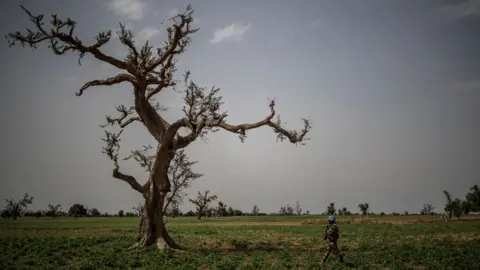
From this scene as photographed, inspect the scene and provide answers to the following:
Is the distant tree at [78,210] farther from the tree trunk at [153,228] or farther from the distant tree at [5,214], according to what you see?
the tree trunk at [153,228]

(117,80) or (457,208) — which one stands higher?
(117,80)

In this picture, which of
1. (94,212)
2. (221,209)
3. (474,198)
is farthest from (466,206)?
(94,212)

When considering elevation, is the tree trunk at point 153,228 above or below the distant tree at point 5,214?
above

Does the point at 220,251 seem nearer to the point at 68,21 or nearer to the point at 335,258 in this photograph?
the point at 335,258

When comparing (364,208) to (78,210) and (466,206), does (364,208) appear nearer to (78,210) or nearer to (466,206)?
(466,206)

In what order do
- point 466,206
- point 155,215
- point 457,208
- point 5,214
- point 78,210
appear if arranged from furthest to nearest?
point 78,210
point 5,214
point 466,206
point 457,208
point 155,215

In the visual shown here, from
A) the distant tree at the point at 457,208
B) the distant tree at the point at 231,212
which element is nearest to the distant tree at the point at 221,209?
the distant tree at the point at 231,212

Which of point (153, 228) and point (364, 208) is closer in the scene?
point (153, 228)

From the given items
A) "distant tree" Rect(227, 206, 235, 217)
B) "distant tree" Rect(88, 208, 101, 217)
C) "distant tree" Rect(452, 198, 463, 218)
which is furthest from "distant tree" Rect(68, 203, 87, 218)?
"distant tree" Rect(452, 198, 463, 218)

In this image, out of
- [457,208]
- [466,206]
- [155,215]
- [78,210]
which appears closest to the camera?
[155,215]

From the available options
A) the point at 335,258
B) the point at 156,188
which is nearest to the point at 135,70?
the point at 156,188

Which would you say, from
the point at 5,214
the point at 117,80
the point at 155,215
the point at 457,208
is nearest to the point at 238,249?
the point at 155,215

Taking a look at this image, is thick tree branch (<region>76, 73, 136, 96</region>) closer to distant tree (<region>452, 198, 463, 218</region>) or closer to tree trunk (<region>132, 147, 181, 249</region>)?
tree trunk (<region>132, 147, 181, 249</region>)

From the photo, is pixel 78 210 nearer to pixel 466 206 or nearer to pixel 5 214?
pixel 5 214
